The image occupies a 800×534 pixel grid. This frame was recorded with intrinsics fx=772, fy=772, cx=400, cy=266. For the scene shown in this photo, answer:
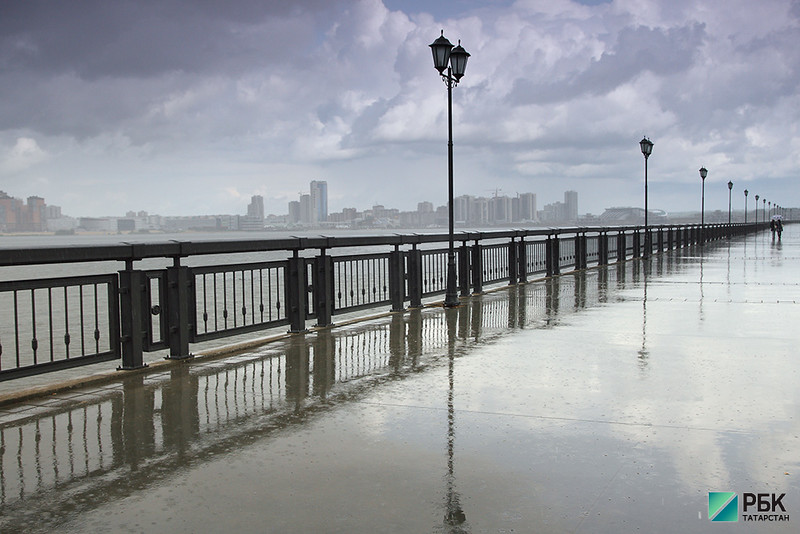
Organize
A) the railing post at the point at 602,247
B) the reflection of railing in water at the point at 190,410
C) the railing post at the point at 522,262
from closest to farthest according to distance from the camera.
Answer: the reflection of railing in water at the point at 190,410
the railing post at the point at 522,262
the railing post at the point at 602,247

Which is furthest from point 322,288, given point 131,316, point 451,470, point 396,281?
point 451,470

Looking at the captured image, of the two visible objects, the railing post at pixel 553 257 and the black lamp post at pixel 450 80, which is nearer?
the black lamp post at pixel 450 80

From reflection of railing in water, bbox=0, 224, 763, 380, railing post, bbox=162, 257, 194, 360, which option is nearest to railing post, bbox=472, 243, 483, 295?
reflection of railing in water, bbox=0, 224, 763, 380

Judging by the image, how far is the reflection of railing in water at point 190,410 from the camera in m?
4.72

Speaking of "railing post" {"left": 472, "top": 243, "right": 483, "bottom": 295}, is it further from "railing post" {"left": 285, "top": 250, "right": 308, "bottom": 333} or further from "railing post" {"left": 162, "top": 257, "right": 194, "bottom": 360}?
"railing post" {"left": 162, "top": 257, "right": 194, "bottom": 360}

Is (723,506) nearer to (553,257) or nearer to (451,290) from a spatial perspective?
(451,290)

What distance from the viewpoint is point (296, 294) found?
10594 millimetres

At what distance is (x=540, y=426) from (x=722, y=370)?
10.3 feet

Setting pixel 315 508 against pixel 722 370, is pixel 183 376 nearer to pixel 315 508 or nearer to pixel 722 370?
pixel 315 508

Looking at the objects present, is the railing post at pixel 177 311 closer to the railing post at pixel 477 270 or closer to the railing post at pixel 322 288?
the railing post at pixel 322 288

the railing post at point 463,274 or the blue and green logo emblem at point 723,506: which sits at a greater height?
the railing post at point 463,274

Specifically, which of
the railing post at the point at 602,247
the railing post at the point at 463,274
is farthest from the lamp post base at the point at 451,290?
the railing post at the point at 602,247

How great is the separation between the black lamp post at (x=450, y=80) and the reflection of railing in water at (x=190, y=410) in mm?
2945

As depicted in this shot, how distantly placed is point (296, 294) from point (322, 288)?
65 cm
